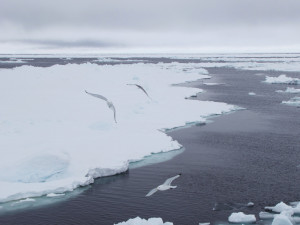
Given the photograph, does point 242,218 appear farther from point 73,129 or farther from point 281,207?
point 73,129

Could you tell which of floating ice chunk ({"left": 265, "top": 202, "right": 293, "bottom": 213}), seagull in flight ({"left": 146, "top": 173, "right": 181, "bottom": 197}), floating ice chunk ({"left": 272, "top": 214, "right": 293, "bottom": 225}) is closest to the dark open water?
seagull in flight ({"left": 146, "top": 173, "right": 181, "bottom": 197})

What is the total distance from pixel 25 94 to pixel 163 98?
9.45 m

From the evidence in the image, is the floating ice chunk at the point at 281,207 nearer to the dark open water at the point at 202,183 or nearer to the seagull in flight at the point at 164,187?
the dark open water at the point at 202,183

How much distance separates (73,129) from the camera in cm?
1864

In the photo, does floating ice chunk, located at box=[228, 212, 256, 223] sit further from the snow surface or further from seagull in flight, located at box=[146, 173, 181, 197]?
the snow surface

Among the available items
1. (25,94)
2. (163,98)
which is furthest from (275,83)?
(25,94)

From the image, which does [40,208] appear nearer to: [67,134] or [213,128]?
[67,134]

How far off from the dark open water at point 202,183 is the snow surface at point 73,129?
3.03ft

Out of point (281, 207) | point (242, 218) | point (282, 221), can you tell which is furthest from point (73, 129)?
point (282, 221)

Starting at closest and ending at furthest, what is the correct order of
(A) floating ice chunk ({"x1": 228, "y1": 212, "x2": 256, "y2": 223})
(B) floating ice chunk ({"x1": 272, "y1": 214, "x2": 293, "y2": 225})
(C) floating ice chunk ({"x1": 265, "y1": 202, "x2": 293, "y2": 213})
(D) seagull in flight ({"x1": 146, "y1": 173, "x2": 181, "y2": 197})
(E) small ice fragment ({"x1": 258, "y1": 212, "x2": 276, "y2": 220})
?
(B) floating ice chunk ({"x1": 272, "y1": 214, "x2": 293, "y2": 225})
(A) floating ice chunk ({"x1": 228, "y1": 212, "x2": 256, "y2": 223})
(E) small ice fragment ({"x1": 258, "y1": 212, "x2": 276, "y2": 220})
(C) floating ice chunk ({"x1": 265, "y1": 202, "x2": 293, "y2": 213})
(D) seagull in flight ({"x1": 146, "y1": 173, "x2": 181, "y2": 197})

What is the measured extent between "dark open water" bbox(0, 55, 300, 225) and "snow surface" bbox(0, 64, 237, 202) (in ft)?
3.03

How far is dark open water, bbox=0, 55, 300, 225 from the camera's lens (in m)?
11.0

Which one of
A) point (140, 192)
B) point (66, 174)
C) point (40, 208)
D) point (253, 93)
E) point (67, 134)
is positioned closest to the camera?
point (40, 208)

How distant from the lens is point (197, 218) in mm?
10680
